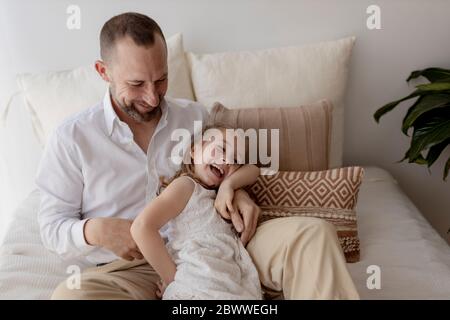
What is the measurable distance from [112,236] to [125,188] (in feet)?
0.59

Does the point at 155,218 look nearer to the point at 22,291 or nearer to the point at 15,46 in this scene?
the point at 22,291

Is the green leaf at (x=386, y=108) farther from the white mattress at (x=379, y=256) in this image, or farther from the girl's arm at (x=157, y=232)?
the girl's arm at (x=157, y=232)

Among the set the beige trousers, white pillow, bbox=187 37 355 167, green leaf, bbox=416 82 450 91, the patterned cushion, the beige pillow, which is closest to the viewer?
the beige trousers

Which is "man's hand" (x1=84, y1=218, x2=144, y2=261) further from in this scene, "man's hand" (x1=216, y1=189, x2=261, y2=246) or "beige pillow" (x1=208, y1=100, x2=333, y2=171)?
"beige pillow" (x1=208, y1=100, x2=333, y2=171)

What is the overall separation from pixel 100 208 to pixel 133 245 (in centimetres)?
20

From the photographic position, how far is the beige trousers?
4.18ft

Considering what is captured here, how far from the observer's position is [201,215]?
1.48 m

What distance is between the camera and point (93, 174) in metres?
1.54

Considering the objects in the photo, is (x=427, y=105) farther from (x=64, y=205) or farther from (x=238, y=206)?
(x=64, y=205)

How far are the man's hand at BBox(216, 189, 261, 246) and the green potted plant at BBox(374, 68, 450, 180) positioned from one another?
740 mm

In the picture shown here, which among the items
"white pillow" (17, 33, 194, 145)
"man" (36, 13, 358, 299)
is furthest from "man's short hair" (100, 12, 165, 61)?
"white pillow" (17, 33, 194, 145)

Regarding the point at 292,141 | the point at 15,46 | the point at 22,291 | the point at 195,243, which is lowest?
the point at 22,291

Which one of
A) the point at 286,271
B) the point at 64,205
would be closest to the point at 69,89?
the point at 64,205
